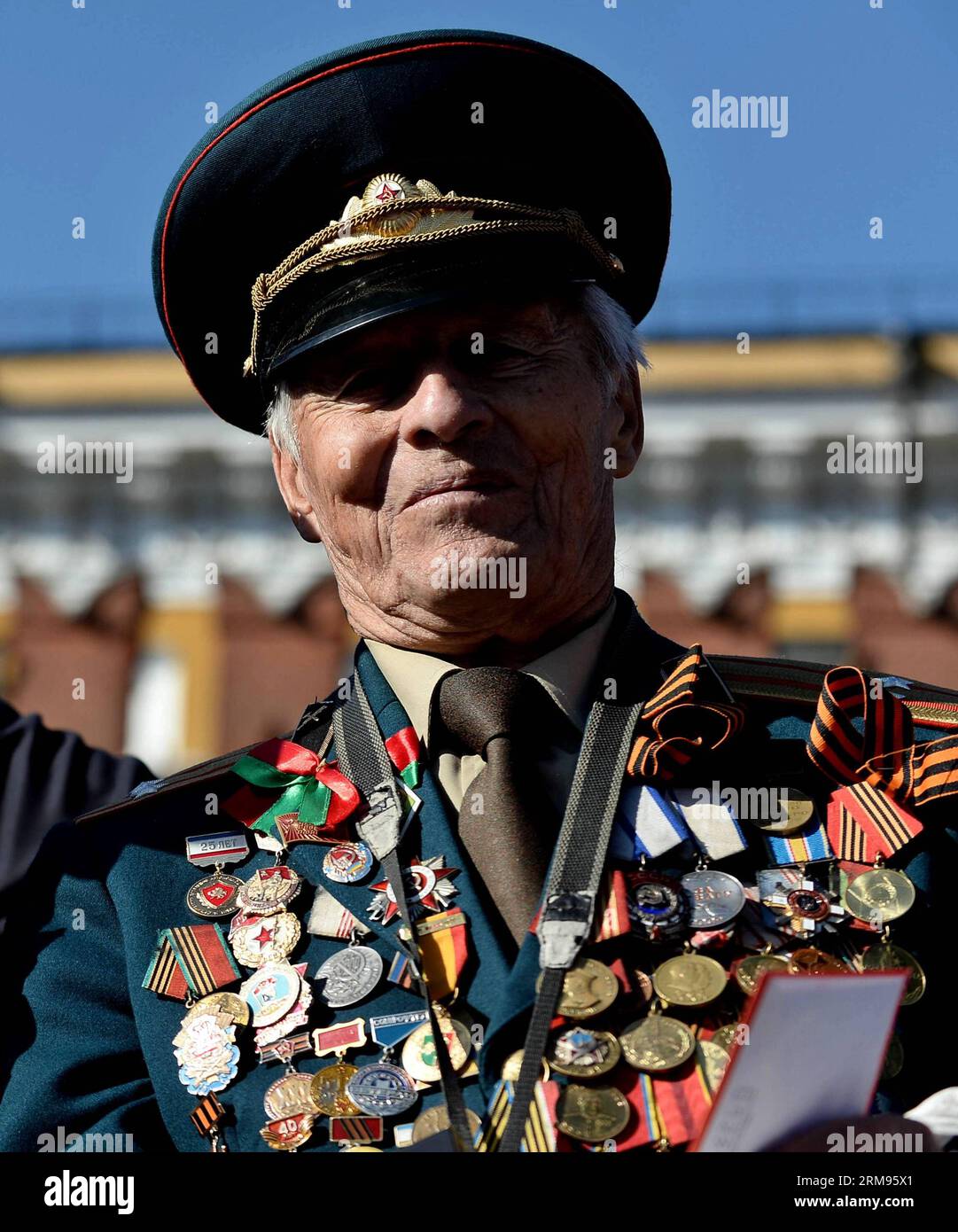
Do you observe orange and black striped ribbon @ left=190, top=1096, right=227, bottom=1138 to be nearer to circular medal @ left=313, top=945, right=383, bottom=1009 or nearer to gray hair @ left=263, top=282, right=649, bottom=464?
circular medal @ left=313, top=945, right=383, bottom=1009

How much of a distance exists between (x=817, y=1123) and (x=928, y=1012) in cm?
44

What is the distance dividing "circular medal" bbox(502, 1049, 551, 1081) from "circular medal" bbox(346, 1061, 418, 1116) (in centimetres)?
12

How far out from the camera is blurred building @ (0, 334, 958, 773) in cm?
1633

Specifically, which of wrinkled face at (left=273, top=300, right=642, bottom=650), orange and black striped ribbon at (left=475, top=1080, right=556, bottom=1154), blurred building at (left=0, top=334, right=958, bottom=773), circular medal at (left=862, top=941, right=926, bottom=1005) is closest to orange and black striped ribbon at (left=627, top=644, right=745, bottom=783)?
wrinkled face at (left=273, top=300, right=642, bottom=650)

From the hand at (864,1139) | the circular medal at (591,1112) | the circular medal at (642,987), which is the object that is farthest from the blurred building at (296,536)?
the hand at (864,1139)

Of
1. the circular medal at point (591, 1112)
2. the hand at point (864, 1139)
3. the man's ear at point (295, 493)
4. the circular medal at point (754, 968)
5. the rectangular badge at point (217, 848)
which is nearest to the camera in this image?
the hand at point (864, 1139)

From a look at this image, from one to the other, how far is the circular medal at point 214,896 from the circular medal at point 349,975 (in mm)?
170

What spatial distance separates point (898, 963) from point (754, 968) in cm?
17

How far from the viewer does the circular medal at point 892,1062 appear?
7.05ft

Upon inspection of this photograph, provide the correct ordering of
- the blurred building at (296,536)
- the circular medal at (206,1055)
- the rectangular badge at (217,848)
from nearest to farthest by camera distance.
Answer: the circular medal at (206,1055), the rectangular badge at (217,848), the blurred building at (296,536)

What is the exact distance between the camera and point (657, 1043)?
2.19 metres

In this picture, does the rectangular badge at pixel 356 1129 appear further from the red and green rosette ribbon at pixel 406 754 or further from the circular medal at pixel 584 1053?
the red and green rosette ribbon at pixel 406 754

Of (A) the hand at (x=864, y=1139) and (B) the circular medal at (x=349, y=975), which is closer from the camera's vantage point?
(A) the hand at (x=864, y=1139)
